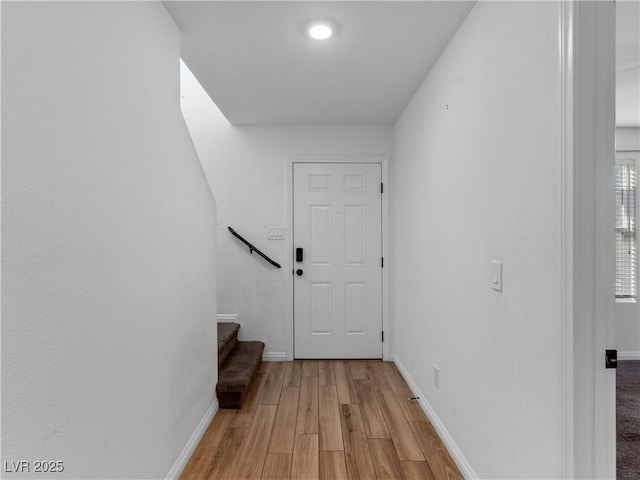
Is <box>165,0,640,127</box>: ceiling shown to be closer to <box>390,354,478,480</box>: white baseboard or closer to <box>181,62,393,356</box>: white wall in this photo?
<box>181,62,393,356</box>: white wall

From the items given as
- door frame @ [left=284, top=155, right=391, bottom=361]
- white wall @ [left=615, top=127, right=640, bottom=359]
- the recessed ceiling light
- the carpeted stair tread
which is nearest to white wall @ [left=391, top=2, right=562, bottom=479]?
the recessed ceiling light

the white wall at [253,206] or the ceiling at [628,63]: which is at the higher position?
the ceiling at [628,63]

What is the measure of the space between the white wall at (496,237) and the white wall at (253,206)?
153 cm

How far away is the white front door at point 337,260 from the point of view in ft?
11.9

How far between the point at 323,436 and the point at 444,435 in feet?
2.41

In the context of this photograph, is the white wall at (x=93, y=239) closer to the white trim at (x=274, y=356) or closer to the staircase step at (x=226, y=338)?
the staircase step at (x=226, y=338)

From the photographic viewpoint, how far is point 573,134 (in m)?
1.08

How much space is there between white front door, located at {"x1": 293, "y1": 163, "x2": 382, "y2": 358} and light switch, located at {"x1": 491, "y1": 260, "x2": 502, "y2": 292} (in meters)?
2.10

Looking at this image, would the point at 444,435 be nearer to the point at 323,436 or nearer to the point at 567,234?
the point at 323,436

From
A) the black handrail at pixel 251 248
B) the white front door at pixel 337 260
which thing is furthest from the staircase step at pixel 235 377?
the black handrail at pixel 251 248

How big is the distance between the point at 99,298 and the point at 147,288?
33cm

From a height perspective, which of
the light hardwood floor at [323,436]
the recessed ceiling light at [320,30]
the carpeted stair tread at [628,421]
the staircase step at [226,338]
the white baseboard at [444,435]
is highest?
the recessed ceiling light at [320,30]

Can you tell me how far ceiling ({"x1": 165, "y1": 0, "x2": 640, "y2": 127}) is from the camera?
1.79 meters

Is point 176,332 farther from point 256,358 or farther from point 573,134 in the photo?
point 573,134
